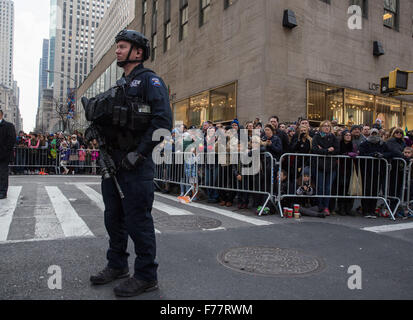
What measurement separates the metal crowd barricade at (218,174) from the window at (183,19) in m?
12.6

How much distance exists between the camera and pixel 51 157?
1634 centimetres

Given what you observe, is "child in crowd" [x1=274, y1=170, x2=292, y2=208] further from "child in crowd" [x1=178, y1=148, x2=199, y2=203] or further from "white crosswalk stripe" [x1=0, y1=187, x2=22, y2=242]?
"white crosswalk stripe" [x1=0, y1=187, x2=22, y2=242]

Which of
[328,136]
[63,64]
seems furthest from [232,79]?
[63,64]

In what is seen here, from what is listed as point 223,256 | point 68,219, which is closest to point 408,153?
point 223,256

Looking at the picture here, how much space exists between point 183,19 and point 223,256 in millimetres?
19552

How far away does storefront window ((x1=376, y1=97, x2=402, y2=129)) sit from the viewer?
57.5ft

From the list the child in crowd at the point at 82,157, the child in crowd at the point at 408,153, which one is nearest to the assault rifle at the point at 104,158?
the child in crowd at the point at 408,153

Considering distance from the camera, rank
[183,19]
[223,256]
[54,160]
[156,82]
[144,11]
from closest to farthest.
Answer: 1. [156,82]
2. [223,256]
3. [54,160]
4. [183,19]
5. [144,11]

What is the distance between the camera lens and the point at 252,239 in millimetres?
4754

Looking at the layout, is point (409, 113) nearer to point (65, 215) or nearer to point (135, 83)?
point (65, 215)

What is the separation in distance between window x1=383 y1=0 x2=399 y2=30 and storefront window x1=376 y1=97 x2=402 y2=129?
4.09m

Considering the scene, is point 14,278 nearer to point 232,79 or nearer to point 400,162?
point 400,162

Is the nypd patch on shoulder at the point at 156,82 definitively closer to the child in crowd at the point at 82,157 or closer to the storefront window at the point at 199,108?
the storefront window at the point at 199,108

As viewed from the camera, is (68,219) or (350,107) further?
(350,107)
